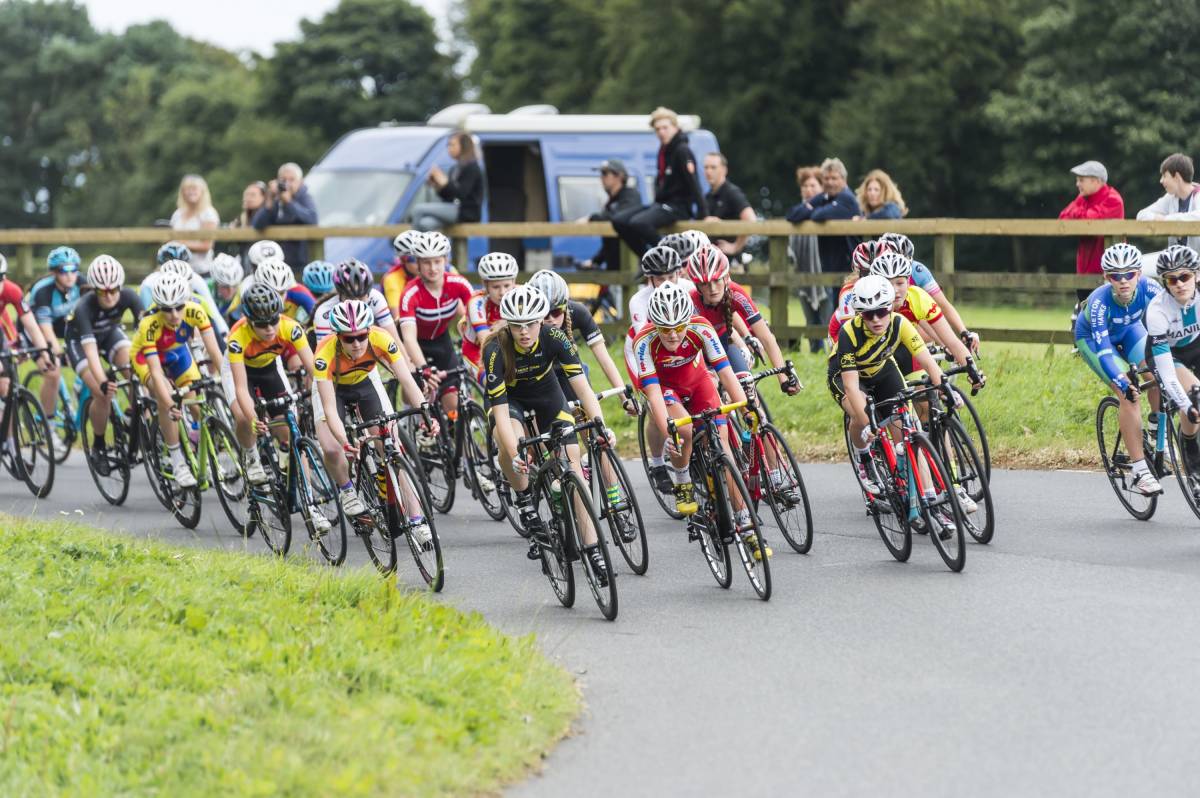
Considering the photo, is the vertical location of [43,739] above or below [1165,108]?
below

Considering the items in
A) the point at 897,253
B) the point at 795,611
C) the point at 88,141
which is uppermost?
the point at 88,141

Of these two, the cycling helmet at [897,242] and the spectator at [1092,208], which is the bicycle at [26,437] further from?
the spectator at [1092,208]

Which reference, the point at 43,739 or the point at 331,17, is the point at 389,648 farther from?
the point at 331,17

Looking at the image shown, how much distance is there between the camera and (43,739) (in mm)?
6766

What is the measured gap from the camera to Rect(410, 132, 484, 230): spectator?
64.2 ft

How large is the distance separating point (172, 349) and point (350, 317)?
3.48m

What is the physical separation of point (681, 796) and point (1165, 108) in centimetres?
3829

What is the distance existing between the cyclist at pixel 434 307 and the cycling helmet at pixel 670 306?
3305mm

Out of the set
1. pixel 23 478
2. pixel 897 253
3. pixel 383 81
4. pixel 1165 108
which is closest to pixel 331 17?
pixel 383 81

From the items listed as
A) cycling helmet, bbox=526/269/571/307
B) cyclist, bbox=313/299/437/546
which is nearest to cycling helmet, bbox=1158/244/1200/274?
cycling helmet, bbox=526/269/571/307

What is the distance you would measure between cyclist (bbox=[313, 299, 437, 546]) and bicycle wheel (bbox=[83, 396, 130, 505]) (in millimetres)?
3821

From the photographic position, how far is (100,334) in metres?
15.3

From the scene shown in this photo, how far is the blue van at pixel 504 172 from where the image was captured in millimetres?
22641

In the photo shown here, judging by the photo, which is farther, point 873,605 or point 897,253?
point 897,253
